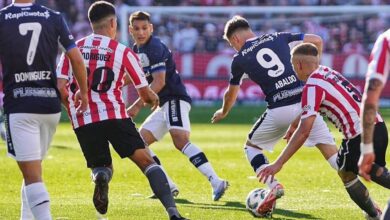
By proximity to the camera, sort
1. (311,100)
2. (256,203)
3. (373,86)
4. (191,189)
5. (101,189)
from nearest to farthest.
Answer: (373,86)
(311,100)
(101,189)
(256,203)
(191,189)

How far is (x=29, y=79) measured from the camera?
8.41m

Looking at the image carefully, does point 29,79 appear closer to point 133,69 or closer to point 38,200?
point 38,200

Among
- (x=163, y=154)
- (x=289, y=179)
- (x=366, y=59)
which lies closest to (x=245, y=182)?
(x=289, y=179)

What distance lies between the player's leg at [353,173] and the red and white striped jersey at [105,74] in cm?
194

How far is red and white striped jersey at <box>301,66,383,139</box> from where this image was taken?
9125mm

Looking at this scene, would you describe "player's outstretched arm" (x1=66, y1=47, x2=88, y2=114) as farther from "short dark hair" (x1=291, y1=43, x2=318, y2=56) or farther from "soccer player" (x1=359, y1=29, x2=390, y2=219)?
"soccer player" (x1=359, y1=29, x2=390, y2=219)

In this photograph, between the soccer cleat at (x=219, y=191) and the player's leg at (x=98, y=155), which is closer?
the player's leg at (x=98, y=155)

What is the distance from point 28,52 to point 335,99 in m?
2.79

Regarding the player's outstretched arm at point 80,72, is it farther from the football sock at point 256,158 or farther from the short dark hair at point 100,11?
the football sock at point 256,158

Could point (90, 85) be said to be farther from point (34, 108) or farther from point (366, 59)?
point (366, 59)

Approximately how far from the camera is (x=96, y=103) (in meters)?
9.52

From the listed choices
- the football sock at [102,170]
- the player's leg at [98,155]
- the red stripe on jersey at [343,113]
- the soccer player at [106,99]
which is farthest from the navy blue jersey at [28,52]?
the red stripe on jersey at [343,113]

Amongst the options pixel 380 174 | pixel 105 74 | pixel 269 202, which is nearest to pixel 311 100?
pixel 380 174

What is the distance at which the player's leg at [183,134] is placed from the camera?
40.7ft
